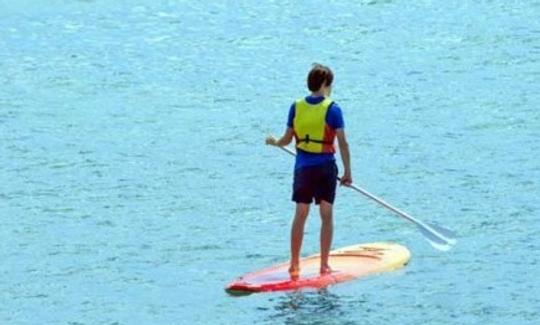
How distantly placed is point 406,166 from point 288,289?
16.3 feet

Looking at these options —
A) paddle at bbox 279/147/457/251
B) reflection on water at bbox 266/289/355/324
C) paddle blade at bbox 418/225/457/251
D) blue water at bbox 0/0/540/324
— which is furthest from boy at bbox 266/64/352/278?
paddle blade at bbox 418/225/457/251

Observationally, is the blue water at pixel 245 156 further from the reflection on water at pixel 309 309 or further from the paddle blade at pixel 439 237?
the paddle blade at pixel 439 237

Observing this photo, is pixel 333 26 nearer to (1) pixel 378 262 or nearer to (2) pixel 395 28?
(2) pixel 395 28

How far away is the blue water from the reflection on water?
0.03m

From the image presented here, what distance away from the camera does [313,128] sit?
530 inches

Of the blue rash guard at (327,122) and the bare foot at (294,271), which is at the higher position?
the blue rash guard at (327,122)

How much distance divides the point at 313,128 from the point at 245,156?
558 cm

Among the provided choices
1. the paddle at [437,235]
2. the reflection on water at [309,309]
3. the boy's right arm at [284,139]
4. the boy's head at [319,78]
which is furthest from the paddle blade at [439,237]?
the boy's head at [319,78]

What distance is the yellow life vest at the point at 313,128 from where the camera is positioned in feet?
44.1

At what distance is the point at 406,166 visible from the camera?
719 inches

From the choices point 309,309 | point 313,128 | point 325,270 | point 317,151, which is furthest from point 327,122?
point 309,309

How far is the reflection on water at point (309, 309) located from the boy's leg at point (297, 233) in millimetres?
332

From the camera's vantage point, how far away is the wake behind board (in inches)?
533

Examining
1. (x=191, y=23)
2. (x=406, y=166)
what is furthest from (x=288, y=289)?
(x=191, y=23)
